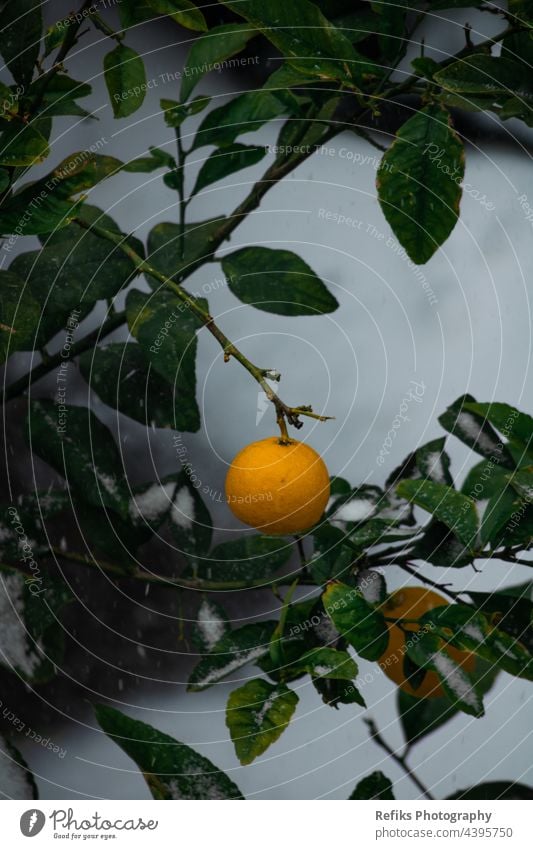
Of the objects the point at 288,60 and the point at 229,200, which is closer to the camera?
the point at 288,60

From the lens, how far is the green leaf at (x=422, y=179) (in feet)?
1.45

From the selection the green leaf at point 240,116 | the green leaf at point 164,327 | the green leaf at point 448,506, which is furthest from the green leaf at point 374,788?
the green leaf at point 240,116

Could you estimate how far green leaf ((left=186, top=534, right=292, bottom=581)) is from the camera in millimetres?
506

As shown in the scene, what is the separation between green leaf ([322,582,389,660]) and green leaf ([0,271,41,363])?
0.72 ft

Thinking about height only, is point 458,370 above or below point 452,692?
above

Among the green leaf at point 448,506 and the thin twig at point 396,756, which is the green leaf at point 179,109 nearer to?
the green leaf at point 448,506

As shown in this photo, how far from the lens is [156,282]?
48cm

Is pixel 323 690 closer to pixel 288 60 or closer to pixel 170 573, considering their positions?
pixel 170 573

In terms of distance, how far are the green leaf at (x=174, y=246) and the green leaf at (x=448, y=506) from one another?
18cm

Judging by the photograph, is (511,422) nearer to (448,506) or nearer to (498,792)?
(448,506)

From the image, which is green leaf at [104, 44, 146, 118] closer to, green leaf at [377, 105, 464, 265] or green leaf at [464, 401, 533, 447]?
green leaf at [377, 105, 464, 265]

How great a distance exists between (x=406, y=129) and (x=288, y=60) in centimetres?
7
